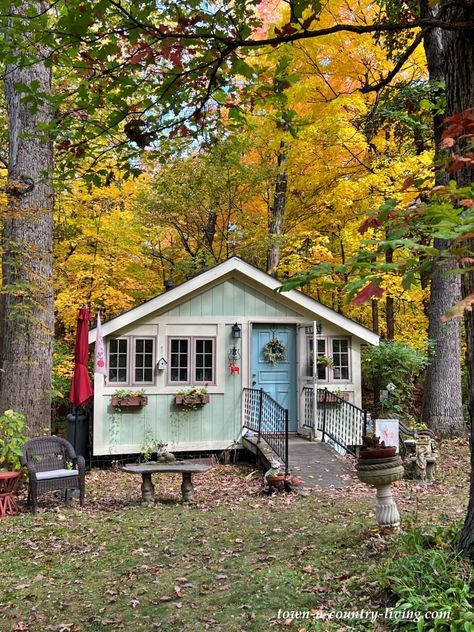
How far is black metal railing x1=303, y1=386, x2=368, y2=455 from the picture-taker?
9664 millimetres

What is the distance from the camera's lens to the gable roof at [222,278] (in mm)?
9469

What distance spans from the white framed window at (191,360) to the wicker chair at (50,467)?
3.08 m

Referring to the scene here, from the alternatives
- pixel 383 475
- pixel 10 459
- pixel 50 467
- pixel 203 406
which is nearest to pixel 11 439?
pixel 10 459

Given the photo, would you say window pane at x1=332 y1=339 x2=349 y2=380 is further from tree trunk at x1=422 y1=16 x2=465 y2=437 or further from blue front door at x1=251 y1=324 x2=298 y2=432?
tree trunk at x1=422 y1=16 x2=465 y2=437

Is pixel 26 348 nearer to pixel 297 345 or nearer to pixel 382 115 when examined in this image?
pixel 297 345

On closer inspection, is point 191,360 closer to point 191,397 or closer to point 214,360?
point 214,360

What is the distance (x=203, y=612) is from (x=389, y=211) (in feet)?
10.1

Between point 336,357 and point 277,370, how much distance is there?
→ 1344mm

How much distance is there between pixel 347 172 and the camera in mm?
12594

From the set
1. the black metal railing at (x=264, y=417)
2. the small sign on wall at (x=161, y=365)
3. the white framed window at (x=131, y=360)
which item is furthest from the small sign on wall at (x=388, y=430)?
the white framed window at (x=131, y=360)

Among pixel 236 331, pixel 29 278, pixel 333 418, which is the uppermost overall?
pixel 29 278

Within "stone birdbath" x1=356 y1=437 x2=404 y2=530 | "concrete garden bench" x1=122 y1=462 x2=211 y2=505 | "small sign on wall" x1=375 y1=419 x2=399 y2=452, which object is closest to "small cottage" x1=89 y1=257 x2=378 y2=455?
"small sign on wall" x1=375 y1=419 x2=399 y2=452

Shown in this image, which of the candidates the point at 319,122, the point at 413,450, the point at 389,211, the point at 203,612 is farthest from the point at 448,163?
the point at 319,122

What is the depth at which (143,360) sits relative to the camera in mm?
9844
